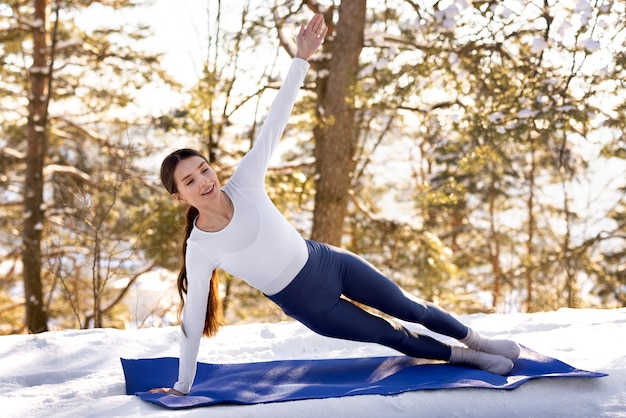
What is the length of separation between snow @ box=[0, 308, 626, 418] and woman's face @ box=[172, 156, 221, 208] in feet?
2.23

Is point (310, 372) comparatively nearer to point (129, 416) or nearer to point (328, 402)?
point (328, 402)

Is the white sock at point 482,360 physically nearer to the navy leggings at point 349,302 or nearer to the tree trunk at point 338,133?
the navy leggings at point 349,302

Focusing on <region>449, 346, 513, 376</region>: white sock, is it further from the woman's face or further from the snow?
the woman's face

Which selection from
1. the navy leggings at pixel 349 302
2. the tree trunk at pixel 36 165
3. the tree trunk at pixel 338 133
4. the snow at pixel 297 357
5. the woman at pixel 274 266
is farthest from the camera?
the tree trunk at pixel 36 165

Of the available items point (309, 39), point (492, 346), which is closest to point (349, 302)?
point (492, 346)

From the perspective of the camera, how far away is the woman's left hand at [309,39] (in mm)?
2623

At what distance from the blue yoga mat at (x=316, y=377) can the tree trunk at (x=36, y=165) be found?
616 cm

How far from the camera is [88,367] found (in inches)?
121

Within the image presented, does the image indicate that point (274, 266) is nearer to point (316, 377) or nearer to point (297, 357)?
point (316, 377)

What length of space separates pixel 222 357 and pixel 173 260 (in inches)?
180

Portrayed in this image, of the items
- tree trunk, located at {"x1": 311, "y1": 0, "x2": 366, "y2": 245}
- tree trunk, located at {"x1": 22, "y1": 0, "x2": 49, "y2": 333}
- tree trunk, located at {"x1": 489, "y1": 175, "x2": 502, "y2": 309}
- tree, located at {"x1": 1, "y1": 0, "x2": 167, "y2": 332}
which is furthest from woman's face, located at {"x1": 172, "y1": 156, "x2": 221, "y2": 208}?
tree trunk, located at {"x1": 489, "y1": 175, "x2": 502, "y2": 309}

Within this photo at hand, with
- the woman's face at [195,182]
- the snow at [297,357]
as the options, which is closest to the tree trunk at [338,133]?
the snow at [297,357]

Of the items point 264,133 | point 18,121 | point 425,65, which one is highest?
point 18,121

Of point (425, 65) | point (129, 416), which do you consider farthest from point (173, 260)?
point (129, 416)
